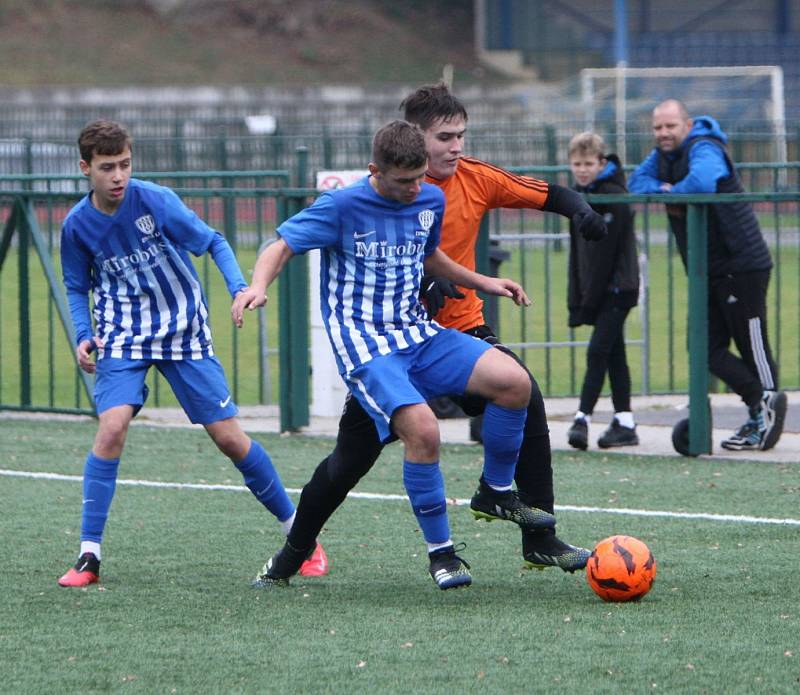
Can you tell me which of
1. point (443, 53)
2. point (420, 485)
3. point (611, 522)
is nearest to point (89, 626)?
point (420, 485)

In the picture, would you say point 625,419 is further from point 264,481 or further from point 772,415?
point 264,481

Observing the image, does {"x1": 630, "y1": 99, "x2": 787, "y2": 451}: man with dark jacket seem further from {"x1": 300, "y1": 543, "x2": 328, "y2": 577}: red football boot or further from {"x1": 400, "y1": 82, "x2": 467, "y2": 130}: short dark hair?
{"x1": 300, "y1": 543, "x2": 328, "y2": 577}: red football boot

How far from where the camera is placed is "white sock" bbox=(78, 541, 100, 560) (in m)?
5.82

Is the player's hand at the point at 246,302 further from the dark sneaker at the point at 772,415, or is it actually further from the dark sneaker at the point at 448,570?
the dark sneaker at the point at 772,415

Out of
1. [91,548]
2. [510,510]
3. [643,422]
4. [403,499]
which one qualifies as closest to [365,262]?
[510,510]

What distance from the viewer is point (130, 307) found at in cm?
599

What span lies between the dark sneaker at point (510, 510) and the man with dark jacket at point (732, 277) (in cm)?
354

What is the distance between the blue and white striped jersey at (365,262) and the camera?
541 cm

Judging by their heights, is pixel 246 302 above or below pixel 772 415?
above

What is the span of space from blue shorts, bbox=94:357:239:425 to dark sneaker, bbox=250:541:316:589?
0.61 meters

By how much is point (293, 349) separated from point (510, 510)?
4.39 meters

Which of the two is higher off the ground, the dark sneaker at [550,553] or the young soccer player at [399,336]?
the young soccer player at [399,336]

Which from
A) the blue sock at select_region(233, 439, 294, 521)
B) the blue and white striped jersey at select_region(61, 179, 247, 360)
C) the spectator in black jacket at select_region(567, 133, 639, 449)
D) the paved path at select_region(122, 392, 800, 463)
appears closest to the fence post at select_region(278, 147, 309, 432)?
the paved path at select_region(122, 392, 800, 463)

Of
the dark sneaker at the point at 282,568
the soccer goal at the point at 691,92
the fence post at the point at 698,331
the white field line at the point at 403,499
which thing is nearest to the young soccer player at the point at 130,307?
the dark sneaker at the point at 282,568
